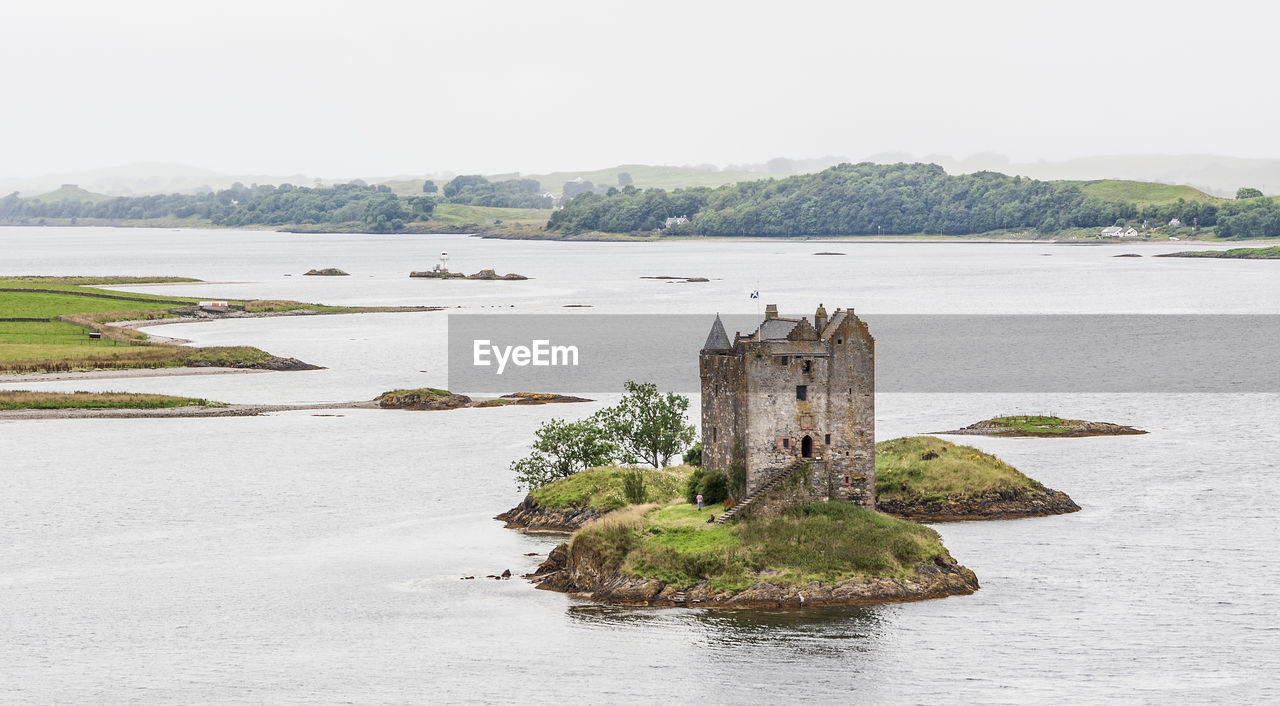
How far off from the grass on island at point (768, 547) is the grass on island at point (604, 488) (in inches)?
349

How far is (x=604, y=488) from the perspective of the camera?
8312cm

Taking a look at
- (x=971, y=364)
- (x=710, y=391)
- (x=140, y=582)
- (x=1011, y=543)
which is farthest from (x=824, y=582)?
(x=971, y=364)

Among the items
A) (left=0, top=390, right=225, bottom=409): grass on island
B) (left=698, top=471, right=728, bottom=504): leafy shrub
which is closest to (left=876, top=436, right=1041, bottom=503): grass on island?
(left=698, top=471, right=728, bottom=504): leafy shrub

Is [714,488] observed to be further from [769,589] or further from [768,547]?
[769,589]

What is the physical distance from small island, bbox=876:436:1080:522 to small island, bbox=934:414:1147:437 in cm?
2438

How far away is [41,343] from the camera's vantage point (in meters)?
167

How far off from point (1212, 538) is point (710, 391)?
26.5 meters

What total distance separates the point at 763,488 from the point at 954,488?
63.1ft

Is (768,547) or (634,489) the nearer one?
(768,547)

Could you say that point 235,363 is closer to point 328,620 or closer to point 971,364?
point 971,364

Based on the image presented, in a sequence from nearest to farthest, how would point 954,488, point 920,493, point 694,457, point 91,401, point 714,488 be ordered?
point 714,488
point 920,493
point 954,488
point 694,457
point 91,401

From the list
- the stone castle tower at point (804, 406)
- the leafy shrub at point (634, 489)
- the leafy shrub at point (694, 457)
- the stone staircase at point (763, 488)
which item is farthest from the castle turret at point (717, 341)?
the leafy shrub at point (694, 457)

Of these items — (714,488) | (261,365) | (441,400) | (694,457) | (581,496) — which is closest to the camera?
(714,488)

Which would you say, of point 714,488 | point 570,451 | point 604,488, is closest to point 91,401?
point 570,451
